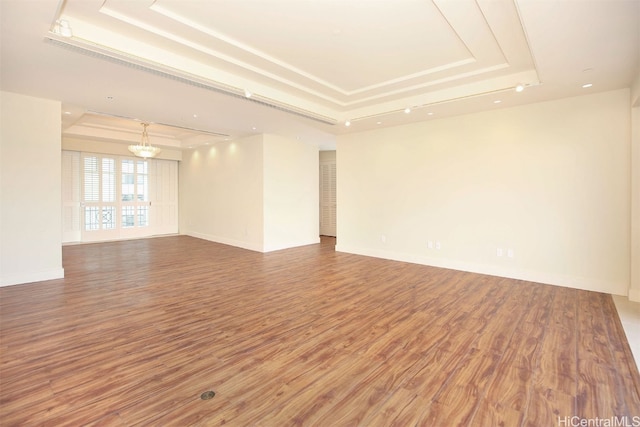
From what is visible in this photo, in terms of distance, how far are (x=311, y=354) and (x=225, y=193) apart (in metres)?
6.69

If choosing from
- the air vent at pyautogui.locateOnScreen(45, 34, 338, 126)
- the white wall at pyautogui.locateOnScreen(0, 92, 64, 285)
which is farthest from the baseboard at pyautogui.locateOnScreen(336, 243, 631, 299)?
the white wall at pyautogui.locateOnScreen(0, 92, 64, 285)

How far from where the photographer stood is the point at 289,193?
26.0 feet

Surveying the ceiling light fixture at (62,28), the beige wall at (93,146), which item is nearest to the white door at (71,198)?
the beige wall at (93,146)

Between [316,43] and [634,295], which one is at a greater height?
[316,43]

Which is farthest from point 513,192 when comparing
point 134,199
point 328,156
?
point 134,199

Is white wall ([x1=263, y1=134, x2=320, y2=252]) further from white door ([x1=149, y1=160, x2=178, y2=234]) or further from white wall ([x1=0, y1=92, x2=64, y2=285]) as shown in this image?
white door ([x1=149, y1=160, x2=178, y2=234])

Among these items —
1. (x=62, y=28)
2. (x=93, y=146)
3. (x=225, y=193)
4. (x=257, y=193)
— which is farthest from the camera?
(x=225, y=193)

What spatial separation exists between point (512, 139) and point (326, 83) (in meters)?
3.18

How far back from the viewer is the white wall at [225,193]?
752 cm

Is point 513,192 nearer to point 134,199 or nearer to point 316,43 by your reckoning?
point 316,43

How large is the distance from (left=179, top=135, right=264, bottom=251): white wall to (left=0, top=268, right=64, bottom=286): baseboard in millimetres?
3755

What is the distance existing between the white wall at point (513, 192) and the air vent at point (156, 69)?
2.61 meters

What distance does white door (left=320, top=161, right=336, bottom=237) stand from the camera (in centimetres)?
989

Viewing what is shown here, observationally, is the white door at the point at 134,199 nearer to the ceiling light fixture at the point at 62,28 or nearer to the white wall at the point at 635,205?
the ceiling light fixture at the point at 62,28
